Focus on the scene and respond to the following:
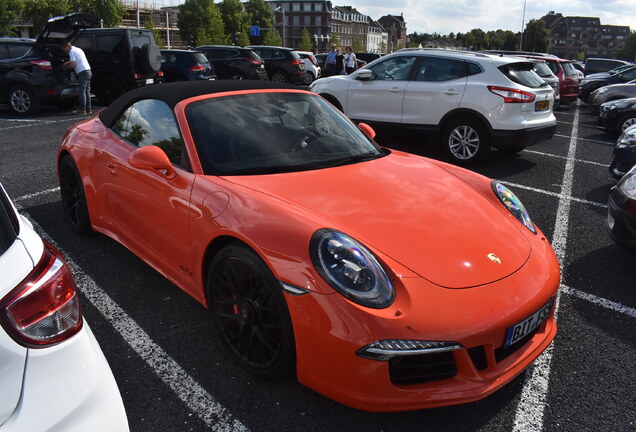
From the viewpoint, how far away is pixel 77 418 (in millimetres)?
1258

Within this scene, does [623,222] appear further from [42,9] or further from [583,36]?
[583,36]

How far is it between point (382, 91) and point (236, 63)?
11.6m

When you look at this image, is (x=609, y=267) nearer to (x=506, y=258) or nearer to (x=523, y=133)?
(x=506, y=258)

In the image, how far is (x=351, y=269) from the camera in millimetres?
2053

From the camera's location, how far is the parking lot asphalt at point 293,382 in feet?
7.15

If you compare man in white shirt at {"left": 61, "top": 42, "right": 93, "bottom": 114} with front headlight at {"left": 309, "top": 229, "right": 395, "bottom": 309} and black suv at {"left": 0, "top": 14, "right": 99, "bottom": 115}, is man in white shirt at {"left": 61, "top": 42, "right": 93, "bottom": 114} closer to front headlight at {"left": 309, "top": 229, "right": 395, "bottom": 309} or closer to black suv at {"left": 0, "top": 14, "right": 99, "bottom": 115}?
black suv at {"left": 0, "top": 14, "right": 99, "bottom": 115}

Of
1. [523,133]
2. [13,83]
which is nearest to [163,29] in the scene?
[13,83]

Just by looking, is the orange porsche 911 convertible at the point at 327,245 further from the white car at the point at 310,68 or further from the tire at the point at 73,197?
the white car at the point at 310,68

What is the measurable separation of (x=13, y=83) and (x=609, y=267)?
11752mm

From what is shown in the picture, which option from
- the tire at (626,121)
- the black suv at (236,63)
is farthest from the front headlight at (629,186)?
the black suv at (236,63)

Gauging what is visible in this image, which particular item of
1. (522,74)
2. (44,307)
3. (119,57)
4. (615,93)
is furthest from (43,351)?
(615,93)

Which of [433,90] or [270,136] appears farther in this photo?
[433,90]

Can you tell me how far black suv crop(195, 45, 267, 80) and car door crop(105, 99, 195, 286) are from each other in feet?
50.2

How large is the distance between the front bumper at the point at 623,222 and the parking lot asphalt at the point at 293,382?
302 millimetres
